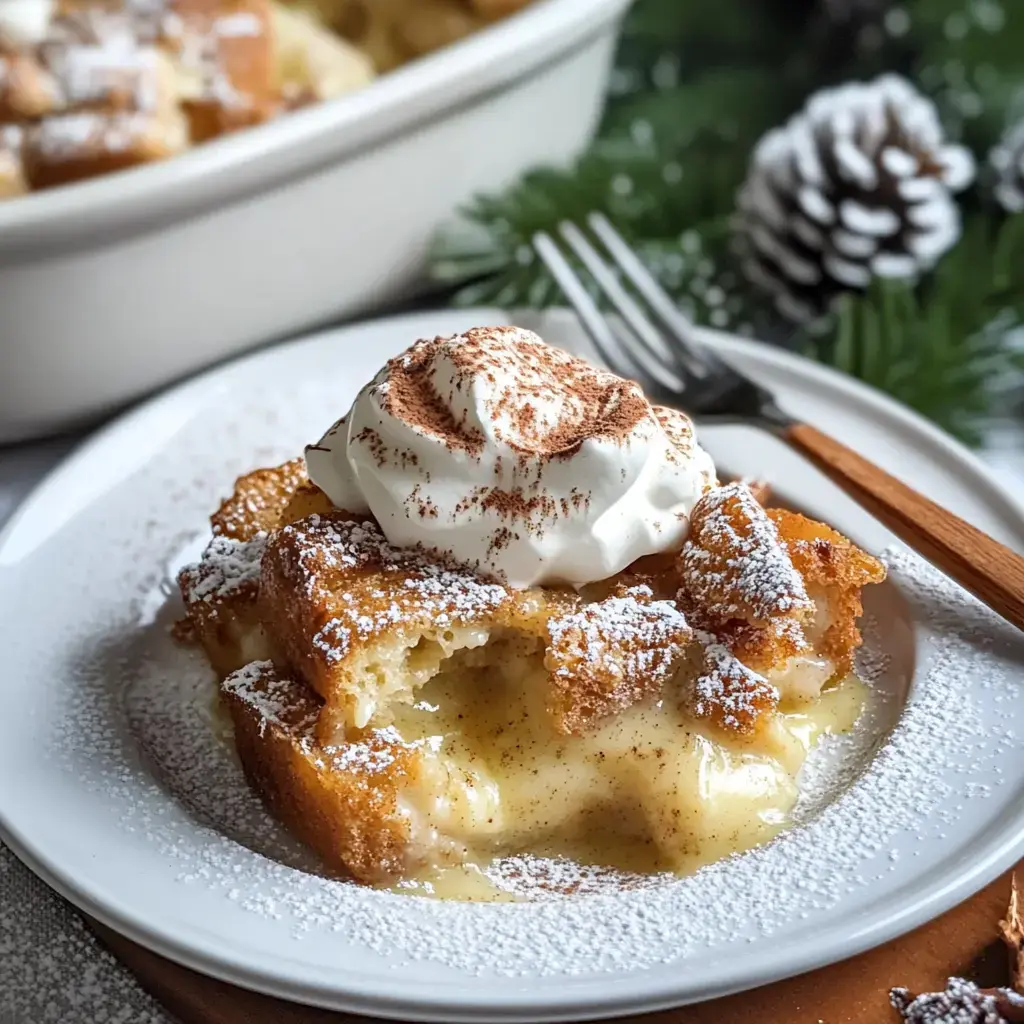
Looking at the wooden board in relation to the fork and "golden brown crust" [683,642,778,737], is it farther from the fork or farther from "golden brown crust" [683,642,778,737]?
the fork

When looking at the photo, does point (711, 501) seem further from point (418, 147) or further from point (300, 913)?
point (418, 147)

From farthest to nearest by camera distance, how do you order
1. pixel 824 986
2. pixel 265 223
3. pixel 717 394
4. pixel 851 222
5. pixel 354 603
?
pixel 851 222, pixel 265 223, pixel 717 394, pixel 354 603, pixel 824 986

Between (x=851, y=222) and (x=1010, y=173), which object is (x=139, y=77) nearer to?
(x=851, y=222)

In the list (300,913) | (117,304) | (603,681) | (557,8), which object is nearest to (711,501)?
(603,681)

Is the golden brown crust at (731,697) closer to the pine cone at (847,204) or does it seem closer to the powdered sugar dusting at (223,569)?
the powdered sugar dusting at (223,569)

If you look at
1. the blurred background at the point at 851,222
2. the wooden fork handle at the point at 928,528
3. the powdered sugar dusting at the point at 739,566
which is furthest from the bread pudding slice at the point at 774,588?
the blurred background at the point at 851,222

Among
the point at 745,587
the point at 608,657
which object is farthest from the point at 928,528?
the point at 608,657
